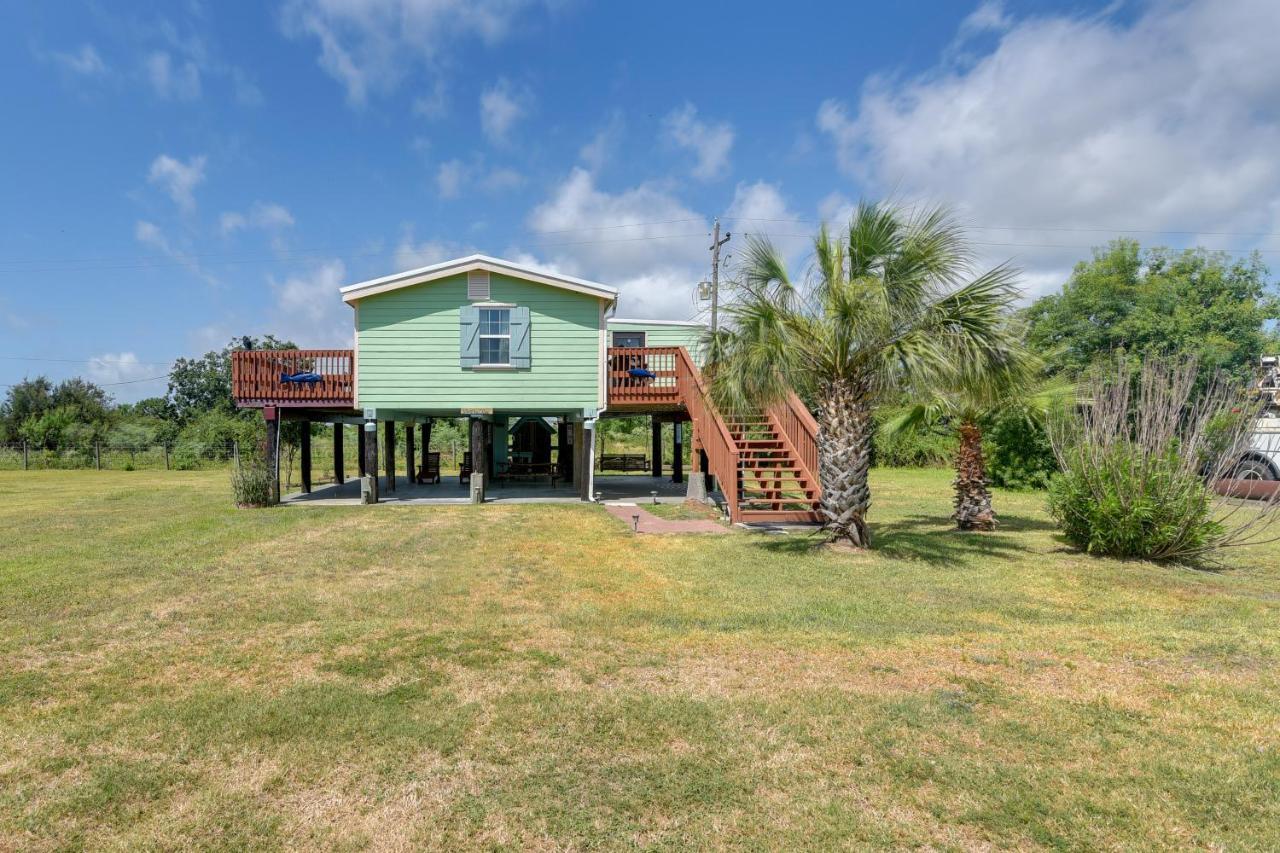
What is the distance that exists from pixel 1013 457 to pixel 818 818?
17.4 meters

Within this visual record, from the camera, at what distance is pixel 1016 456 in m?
17.3

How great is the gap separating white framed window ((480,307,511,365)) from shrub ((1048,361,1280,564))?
1093 centimetres

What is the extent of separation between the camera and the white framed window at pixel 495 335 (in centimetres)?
1457

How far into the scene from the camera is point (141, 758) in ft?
10.4

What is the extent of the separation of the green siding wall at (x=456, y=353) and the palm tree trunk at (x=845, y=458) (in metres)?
7.09

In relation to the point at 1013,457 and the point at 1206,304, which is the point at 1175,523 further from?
the point at 1206,304

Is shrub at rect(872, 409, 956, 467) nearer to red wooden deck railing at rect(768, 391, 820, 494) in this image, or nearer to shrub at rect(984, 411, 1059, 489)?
shrub at rect(984, 411, 1059, 489)

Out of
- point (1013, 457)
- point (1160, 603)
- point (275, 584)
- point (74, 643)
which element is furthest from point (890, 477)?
point (74, 643)

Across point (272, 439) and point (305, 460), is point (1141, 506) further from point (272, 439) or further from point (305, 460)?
point (305, 460)

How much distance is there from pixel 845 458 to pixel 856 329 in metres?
1.71

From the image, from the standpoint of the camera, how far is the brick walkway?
10.3 metres

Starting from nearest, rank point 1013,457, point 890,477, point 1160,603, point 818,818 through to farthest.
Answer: point 818,818 → point 1160,603 → point 1013,457 → point 890,477

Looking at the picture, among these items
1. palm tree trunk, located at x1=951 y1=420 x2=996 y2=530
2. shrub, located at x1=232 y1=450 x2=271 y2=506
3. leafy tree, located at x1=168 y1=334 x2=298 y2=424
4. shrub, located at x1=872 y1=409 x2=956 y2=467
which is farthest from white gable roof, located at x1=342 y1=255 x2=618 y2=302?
leafy tree, located at x1=168 y1=334 x2=298 y2=424

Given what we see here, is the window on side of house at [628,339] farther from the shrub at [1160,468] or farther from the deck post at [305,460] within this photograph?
the shrub at [1160,468]
